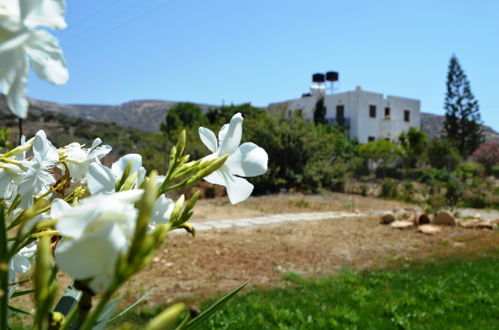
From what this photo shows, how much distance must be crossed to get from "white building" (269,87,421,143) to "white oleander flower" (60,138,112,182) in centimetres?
2639

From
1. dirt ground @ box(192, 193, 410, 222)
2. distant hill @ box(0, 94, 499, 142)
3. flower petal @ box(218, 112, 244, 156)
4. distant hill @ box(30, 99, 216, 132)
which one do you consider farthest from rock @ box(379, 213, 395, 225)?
distant hill @ box(30, 99, 216, 132)

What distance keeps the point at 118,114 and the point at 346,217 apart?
48.2m

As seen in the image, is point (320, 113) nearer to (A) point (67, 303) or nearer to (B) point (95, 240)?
(A) point (67, 303)

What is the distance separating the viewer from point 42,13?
25 centimetres

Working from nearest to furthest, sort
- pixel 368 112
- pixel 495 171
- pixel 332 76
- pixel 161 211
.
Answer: pixel 161 211
pixel 495 171
pixel 368 112
pixel 332 76

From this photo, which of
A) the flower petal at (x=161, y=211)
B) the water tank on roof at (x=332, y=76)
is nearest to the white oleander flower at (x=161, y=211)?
the flower petal at (x=161, y=211)

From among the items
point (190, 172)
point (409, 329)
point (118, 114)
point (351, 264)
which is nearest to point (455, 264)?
point (351, 264)

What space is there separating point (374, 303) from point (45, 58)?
3.72 metres

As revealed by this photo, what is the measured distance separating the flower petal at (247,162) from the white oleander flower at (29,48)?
191 millimetres

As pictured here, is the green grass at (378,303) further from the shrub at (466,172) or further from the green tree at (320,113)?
the green tree at (320,113)

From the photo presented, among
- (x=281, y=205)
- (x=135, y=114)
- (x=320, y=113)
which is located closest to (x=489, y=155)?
(x=320, y=113)

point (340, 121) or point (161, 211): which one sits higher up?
point (340, 121)

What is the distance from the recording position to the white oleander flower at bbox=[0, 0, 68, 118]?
0.79 ft

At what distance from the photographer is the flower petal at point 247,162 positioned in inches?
16.4
